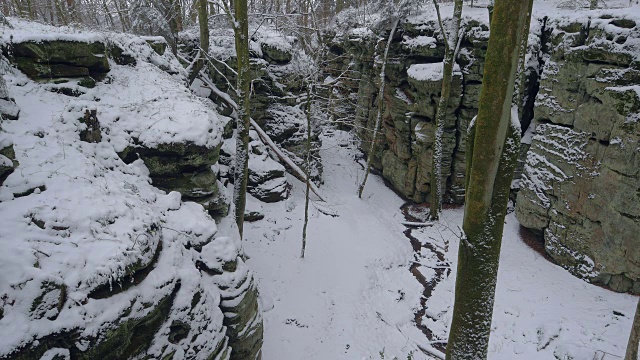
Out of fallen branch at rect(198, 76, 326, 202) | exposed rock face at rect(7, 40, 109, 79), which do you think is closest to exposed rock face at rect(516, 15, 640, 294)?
fallen branch at rect(198, 76, 326, 202)

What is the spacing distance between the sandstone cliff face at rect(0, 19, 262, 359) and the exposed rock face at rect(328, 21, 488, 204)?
359 inches

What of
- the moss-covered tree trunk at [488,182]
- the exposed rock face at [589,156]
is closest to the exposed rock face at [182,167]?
the moss-covered tree trunk at [488,182]

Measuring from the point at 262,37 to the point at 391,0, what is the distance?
6.96 metres

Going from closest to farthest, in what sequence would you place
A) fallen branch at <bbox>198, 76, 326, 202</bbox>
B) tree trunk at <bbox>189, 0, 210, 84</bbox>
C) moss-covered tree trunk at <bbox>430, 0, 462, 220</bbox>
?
tree trunk at <bbox>189, 0, 210, 84</bbox> → moss-covered tree trunk at <bbox>430, 0, 462, 220</bbox> → fallen branch at <bbox>198, 76, 326, 202</bbox>

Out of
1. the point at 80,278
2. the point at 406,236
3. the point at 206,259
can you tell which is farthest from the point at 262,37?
the point at 80,278

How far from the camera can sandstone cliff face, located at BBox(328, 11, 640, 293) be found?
34.4 ft

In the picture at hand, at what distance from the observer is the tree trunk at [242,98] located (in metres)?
8.95

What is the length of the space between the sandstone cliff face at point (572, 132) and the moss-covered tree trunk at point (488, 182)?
29.8ft

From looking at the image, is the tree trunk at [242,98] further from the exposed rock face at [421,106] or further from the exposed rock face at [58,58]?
the exposed rock face at [421,106]

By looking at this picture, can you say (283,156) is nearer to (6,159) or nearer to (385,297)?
(385,297)

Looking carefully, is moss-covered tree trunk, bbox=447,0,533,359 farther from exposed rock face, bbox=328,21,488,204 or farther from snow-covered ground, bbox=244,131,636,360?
exposed rock face, bbox=328,21,488,204

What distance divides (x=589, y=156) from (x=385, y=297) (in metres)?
7.93

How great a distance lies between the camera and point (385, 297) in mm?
11664

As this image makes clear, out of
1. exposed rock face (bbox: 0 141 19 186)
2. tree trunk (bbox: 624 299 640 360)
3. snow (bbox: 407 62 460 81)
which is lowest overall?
tree trunk (bbox: 624 299 640 360)
